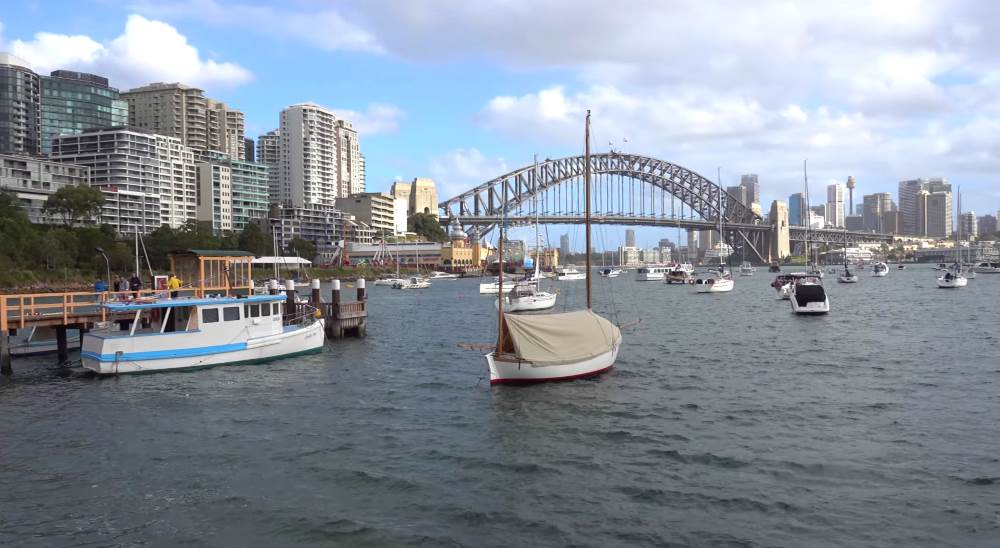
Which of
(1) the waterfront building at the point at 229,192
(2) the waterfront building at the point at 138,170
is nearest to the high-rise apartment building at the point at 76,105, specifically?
(2) the waterfront building at the point at 138,170

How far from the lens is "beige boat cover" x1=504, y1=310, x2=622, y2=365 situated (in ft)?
77.8

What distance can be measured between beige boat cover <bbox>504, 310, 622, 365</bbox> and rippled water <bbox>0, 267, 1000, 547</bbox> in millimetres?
1097

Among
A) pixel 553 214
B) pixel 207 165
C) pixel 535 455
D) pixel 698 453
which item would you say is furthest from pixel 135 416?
pixel 553 214

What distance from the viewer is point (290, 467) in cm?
1586

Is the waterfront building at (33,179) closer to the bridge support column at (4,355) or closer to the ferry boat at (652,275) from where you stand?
the ferry boat at (652,275)

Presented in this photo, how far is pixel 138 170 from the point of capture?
481ft

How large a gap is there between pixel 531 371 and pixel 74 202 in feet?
338

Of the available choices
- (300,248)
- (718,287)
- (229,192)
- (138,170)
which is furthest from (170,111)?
(718,287)

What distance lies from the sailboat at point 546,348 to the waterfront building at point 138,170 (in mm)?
128928

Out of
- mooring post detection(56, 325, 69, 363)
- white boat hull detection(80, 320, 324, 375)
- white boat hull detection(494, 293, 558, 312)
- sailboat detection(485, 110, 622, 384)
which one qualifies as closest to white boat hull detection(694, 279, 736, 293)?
white boat hull detection(494, 293, 558, 312)

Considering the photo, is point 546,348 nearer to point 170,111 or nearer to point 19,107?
point 19,107

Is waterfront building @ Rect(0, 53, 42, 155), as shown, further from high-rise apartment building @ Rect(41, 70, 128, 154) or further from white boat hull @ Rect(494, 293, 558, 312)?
white boat hull @ Rect(494, 293, 558, 312)

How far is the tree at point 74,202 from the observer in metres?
105

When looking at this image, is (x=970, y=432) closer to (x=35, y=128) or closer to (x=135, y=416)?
(x=135, y=416)
